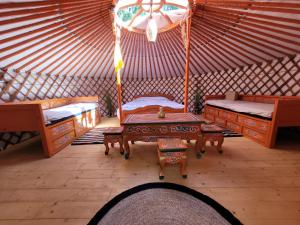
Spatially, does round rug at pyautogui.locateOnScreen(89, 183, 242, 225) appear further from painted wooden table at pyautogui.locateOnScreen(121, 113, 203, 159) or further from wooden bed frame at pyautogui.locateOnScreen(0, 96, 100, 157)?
wooden bed frame at pyautogui.locateOnScreen(0, 96, 100, 157)

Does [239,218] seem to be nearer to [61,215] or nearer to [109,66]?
[61,215]

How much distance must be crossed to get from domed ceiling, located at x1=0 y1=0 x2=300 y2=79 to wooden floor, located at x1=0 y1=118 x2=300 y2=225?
1.82 m

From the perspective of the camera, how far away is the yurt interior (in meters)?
1.25

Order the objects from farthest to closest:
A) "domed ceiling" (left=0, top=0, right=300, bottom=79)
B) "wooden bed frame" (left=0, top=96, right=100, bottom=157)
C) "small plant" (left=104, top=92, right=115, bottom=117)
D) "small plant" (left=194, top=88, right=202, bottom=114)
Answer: "small plant" (left=104, top=92, right=115, bottom=117)
"small plant" (left=194, top=88, right=202, bottom=114)
"wooden bed frame" (left=0, top=96, right=100, bottom=157)
"domed ceiling" (left=0, top=0, right=300, bottom=79)

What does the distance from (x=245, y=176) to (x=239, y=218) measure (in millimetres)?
636

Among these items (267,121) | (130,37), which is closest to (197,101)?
(267,121)

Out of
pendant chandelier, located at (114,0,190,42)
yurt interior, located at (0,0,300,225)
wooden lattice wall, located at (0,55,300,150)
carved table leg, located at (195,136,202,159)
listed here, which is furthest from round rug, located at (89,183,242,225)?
wooden lattice wall, located at (0,55,300,150)

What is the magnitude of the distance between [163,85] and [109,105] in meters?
2.13

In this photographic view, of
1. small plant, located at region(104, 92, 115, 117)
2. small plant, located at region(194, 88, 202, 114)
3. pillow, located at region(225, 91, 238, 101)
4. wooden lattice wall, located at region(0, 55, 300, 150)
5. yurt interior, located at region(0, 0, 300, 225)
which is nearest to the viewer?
yurt interior, located at region(0, 0, 300, 225)

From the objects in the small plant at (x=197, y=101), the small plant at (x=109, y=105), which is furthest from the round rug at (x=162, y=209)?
the small plant at (x=109, y=105)

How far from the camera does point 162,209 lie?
46.9 inches

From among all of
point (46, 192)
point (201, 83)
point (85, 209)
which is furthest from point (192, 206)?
point (201, 83)

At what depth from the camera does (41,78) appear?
3.41 m

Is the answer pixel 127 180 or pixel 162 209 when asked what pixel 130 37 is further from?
pixel 162 209
